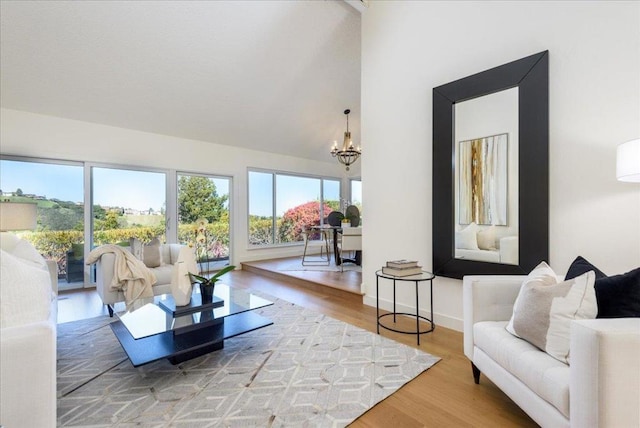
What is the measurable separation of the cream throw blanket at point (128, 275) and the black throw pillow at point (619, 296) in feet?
12.0

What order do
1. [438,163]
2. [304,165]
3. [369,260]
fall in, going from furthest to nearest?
1. [304,165]
2. [369,260]
3. [438,163]

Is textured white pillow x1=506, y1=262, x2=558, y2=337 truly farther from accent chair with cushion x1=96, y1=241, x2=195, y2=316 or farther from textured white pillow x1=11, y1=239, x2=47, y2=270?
textured white pillow x1=11, y1=239, x2=47, y2=270

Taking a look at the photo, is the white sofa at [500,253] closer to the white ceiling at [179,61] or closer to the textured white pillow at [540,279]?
the textured white pillow at [540,279]

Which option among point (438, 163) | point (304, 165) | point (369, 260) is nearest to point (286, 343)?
point (369, 260)

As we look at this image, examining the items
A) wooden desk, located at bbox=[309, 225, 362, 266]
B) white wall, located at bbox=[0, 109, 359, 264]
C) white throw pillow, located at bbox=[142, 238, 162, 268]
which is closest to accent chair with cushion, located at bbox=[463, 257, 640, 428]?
wooden desk, located at bbox=[309, 225, 362, 266]

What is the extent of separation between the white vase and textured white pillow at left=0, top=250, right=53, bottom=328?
84 cm

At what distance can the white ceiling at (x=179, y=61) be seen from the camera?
321cm

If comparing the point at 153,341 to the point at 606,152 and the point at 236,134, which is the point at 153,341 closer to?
the point at 606,152

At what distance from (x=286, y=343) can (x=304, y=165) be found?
Answer: 5.21 meters

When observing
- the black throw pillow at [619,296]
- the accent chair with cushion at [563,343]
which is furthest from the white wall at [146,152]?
the black throw pillow at [619,296]

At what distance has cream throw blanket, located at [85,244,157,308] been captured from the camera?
3129 millimetres

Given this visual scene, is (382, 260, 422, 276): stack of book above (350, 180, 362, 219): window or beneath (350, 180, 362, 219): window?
beneath

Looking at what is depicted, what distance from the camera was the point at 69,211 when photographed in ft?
14.2

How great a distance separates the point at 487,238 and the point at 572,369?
5.09 feet
